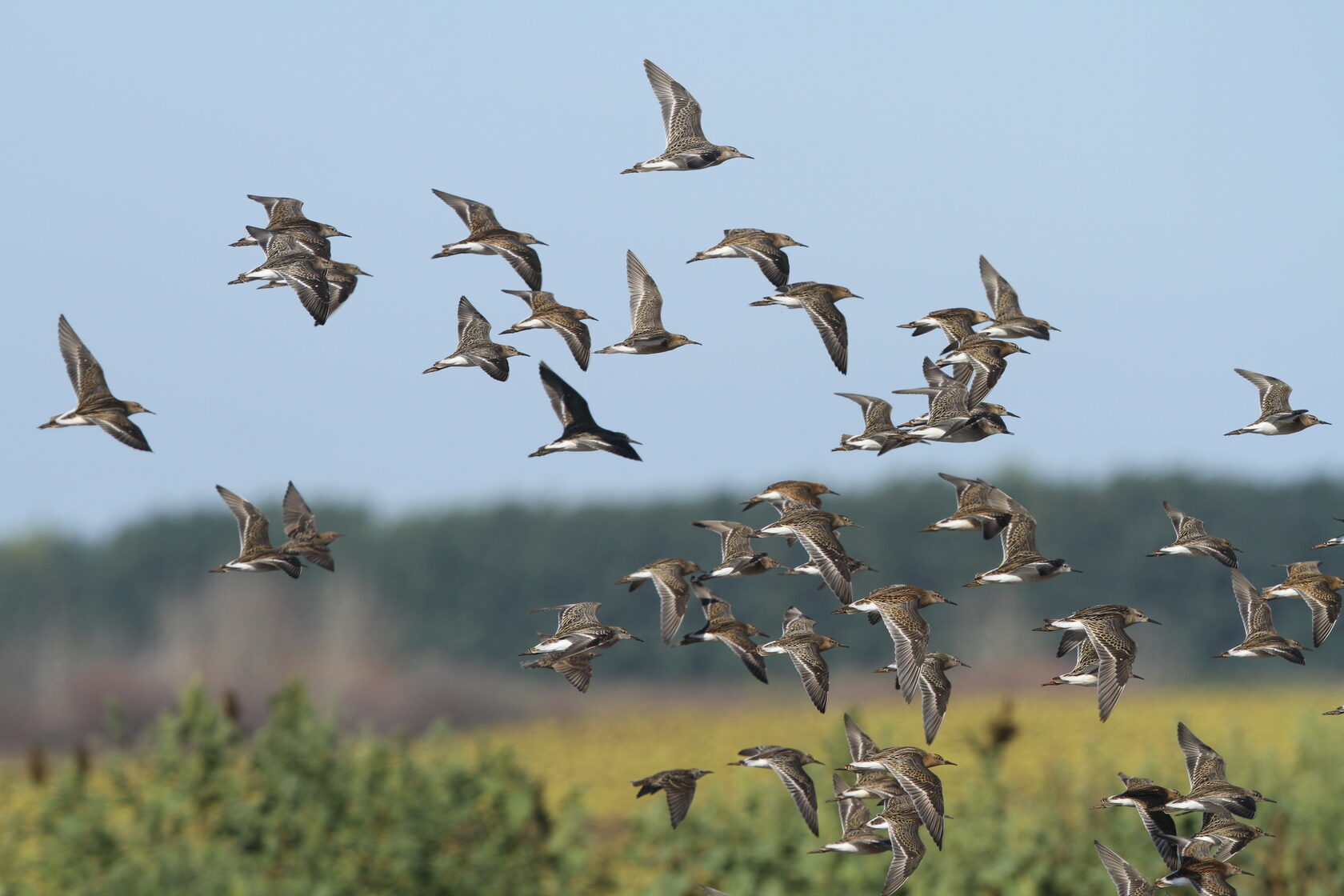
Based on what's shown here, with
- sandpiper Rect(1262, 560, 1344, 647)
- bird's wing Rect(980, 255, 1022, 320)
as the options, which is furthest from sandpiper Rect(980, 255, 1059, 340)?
sandpiper Rect(1262, 560, 1344, 647)

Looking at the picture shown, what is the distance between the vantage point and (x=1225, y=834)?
9.90 metres

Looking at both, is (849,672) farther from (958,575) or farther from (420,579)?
(420,579)

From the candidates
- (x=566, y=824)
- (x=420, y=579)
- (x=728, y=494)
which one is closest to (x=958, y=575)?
(x=728, y=494)

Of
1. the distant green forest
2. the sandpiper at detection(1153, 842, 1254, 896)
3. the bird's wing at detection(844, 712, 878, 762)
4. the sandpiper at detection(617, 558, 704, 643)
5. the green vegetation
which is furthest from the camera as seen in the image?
the distant green forest

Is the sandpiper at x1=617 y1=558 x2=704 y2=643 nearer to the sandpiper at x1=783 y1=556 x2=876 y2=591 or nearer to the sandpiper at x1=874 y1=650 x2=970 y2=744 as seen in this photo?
the sandpiper at x1=783 y1=556 x2=876 y2=591

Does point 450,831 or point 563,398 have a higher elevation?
point 563,398

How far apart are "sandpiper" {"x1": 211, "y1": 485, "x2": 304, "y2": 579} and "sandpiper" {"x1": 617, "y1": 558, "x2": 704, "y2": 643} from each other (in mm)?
2245

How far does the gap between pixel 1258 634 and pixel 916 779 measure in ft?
9.29

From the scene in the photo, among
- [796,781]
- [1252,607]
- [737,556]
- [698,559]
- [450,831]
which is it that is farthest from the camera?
[698,559]

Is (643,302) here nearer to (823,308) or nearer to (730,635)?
(823,308)

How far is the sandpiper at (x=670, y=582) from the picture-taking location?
10.8 meters

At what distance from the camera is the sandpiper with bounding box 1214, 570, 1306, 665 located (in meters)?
10.5

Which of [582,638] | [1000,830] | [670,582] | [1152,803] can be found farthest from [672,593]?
[1000,830]

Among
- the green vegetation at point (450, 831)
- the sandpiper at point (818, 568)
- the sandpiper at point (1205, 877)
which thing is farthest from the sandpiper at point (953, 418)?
the green vegetation at point (450, 831)
